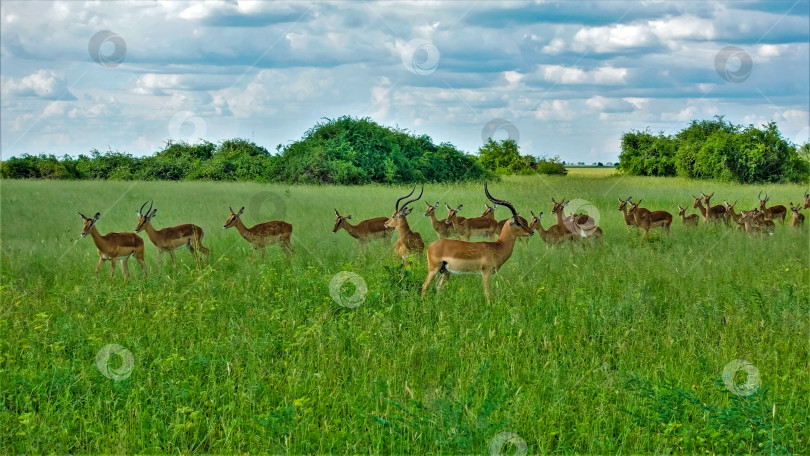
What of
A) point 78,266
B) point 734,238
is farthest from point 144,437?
Answer: point 734,238

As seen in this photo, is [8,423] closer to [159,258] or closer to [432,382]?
[432,382]

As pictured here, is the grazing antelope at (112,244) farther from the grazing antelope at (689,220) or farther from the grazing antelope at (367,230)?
the grazing antelope at (689,220)

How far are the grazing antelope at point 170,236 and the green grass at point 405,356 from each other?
1.00 feet

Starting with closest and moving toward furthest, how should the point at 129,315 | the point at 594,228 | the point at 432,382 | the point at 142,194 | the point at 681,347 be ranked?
the point at 432,382 < the point at 681,347 < the point at 129,315 < the point at 594,228 < the point at 142,194

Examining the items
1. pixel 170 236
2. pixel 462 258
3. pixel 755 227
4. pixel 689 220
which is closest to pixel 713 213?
pixel 689 220

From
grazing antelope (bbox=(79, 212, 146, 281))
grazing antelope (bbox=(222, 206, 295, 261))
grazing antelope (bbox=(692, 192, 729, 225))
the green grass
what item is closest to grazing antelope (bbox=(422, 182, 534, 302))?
the green grass

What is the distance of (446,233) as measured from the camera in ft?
47.8

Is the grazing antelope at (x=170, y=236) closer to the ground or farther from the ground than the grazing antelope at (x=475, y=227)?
closer to the ground

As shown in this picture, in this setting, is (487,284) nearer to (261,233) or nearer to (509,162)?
(261,233)

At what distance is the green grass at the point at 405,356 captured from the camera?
531 centimetres

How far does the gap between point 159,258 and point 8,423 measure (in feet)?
21.9

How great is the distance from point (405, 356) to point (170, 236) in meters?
6.59

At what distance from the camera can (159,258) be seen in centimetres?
1216

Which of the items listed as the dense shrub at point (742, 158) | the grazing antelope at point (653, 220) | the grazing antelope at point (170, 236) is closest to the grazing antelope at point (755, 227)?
the grazing antelope at point (653, 220)
